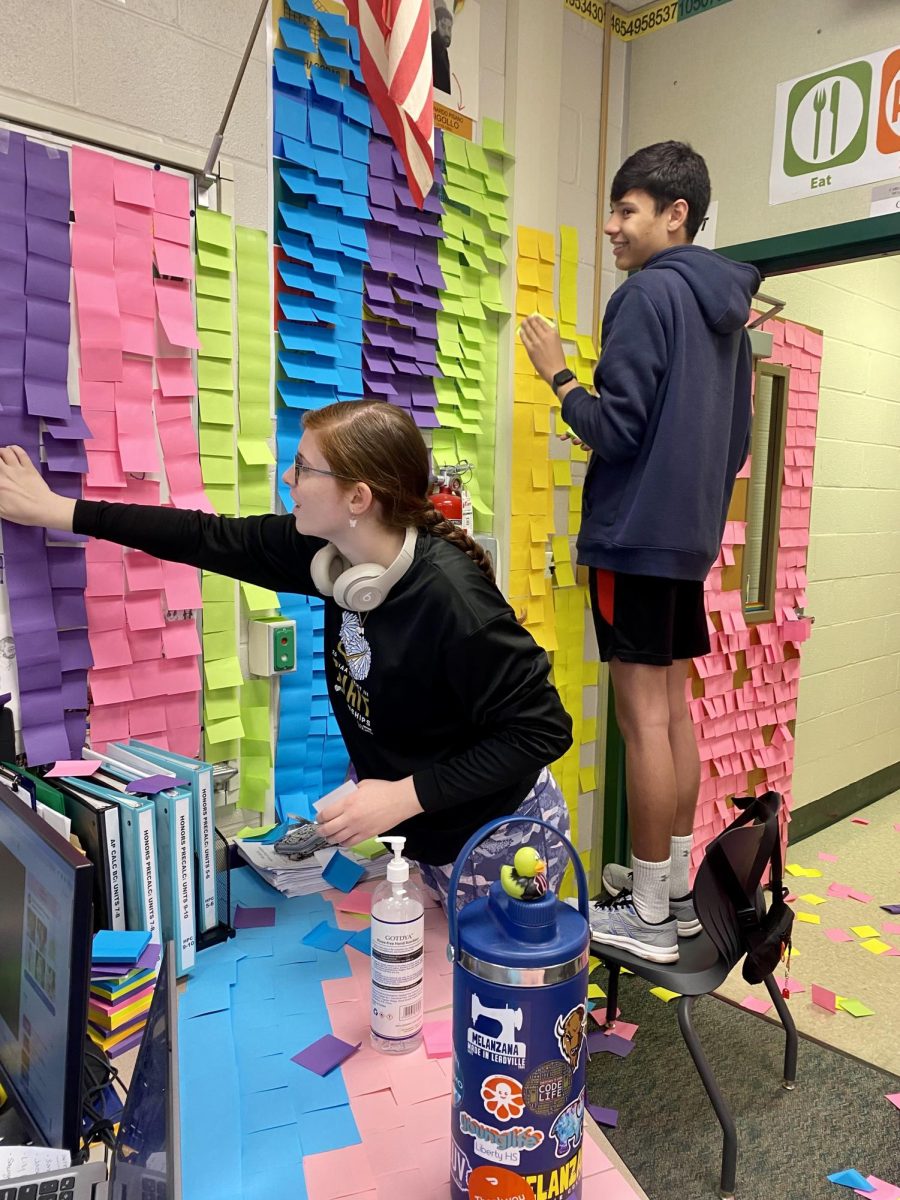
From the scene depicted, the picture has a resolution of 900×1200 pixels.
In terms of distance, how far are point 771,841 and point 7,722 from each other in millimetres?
1489

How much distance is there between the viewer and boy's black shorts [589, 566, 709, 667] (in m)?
1.83

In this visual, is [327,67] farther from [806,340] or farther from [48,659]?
[806,340]

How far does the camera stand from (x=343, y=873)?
1448 mm

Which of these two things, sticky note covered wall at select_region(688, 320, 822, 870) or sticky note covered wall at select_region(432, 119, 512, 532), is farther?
sticky note covered wall at select_region(688, 320, 822, 870)

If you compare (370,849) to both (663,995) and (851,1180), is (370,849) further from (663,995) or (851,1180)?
(663,995)

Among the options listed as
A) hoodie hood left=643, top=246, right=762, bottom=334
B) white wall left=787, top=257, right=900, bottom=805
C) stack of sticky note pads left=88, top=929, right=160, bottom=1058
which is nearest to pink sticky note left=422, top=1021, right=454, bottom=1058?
stack of sticky note pads left=88, top=929, right=160, bottom=1058

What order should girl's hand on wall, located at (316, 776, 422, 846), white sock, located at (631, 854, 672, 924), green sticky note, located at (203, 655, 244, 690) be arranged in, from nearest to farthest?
girl's hand on wall, located at (316, 776, 422, 846) → green sticky note, located at (203, 655, 244, 690) → white sock, located at (631, 854, 672, 924)

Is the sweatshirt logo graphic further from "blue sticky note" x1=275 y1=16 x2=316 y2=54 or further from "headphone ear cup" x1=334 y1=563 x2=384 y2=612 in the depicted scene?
"blue sticky note" x1=275 y1=16 x2=316 y2=54

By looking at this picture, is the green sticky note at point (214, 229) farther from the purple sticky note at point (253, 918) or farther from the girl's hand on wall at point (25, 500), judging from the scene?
the purple sticky note at point (253, 918)

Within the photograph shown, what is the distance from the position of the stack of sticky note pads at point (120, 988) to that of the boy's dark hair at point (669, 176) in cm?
174

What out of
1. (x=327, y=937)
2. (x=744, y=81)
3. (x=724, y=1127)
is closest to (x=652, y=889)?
(x=724, y=1127)

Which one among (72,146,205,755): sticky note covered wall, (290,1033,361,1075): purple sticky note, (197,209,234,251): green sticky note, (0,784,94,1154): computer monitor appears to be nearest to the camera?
(0,784,94,1154): computer monitor

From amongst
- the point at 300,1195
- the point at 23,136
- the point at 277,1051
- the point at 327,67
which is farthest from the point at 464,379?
the point at 300,1195

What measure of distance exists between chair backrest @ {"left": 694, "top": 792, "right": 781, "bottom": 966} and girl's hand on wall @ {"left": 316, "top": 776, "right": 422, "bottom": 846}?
32.2 inches
